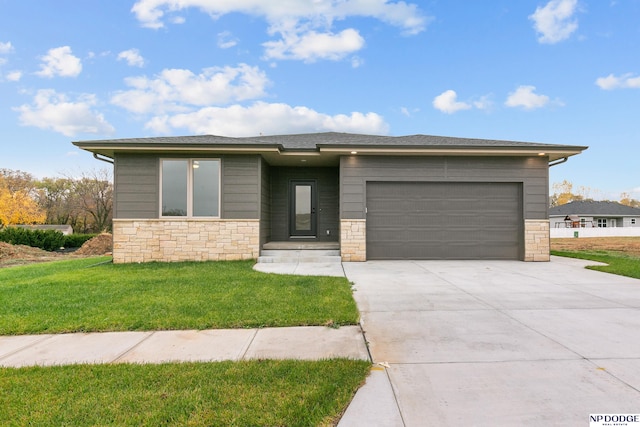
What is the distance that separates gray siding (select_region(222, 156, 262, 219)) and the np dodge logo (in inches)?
289

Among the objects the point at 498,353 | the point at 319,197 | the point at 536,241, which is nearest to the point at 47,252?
the point at 319,197

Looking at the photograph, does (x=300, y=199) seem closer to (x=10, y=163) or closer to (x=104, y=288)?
(x=104, y=288)

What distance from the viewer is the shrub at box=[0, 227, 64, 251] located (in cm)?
1571

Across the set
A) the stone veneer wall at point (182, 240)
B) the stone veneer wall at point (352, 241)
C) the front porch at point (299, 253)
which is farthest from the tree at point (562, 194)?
the stone veneer wall at point (182, 240)

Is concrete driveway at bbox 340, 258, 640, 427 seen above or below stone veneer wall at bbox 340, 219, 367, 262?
below

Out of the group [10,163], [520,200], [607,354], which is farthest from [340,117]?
[10,163]

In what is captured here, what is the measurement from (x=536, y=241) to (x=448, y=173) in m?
2.98

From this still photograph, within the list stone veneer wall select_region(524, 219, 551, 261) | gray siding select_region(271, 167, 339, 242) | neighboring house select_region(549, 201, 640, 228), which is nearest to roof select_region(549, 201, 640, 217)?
neighboring house select_region(549, 201, 640, 228)

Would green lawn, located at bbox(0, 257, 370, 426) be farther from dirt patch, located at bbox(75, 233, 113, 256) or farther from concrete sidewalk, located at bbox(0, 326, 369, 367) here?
dirt patch, located at bbox(75, 233, 113, 256)

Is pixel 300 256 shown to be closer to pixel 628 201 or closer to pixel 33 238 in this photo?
pixel 33 238

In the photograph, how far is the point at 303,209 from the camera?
33.8 ft

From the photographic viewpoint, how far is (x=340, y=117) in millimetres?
24094

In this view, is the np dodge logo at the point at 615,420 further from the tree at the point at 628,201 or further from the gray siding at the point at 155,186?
the tree at the point at 628,201

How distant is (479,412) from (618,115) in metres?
20.9
